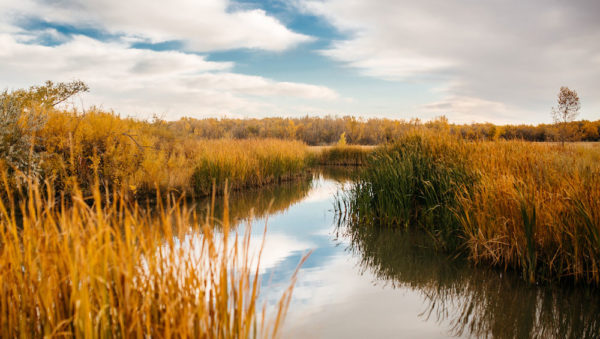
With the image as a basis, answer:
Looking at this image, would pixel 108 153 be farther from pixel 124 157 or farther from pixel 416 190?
pixel 416 190

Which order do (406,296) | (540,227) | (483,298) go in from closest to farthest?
(483,298) < (406,296) < (540,227)

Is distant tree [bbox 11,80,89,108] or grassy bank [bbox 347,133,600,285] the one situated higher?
distant tree [bbox 11,80,89,108]

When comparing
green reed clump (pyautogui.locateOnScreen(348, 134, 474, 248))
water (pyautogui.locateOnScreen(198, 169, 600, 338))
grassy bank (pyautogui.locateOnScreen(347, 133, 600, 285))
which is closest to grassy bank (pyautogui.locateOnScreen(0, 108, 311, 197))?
water (pyautogui.locateOnScreen(198, 169, 600, 338))

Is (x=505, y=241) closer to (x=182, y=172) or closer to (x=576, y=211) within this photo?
(x=576, y=211)

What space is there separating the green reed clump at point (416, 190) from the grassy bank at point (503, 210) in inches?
0.8

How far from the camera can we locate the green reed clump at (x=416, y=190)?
648cm

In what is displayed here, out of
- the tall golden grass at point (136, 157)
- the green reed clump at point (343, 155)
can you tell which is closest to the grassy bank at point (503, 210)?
the tall golden grass at point (136, 157)

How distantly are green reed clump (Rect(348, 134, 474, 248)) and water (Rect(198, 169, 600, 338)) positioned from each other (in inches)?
21.7

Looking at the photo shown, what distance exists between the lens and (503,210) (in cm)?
492

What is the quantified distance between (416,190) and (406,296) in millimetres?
3365

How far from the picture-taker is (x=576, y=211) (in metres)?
4.23

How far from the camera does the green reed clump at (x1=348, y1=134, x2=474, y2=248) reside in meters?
6.48

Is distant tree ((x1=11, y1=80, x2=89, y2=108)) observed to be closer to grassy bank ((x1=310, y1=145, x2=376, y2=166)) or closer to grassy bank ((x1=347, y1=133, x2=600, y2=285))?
grassy bank ((x1=347, y1=133, x2=600, y2=285))

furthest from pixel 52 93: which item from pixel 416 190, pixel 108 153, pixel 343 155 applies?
pixel 343 155
